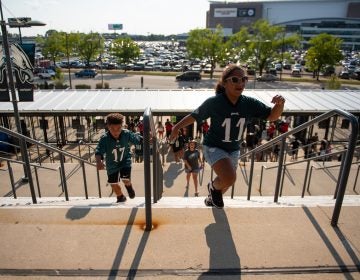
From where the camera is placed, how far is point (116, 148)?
4500 millimetres

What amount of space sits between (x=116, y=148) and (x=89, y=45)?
46990 millimetres

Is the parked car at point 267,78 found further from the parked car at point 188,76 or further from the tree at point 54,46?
the tree at point 54,46

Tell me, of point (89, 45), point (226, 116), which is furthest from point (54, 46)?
point (226, 116)

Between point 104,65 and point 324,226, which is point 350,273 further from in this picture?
point 104,65

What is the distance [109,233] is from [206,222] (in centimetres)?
95

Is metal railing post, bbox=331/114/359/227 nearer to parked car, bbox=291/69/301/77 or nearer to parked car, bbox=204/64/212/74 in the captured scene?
parked car, bbox=204/64/212/74

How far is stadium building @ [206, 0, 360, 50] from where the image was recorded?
93500 mm

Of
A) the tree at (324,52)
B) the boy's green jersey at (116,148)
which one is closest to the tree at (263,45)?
the tree at (324,52)

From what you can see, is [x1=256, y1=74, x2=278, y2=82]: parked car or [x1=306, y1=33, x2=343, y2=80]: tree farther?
[x1=256, y1=74, x2=278, y2=82]: parked car

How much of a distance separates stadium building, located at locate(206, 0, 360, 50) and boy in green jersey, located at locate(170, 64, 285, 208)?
101m

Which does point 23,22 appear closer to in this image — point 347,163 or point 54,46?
point 347,163

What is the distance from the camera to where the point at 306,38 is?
97.2m

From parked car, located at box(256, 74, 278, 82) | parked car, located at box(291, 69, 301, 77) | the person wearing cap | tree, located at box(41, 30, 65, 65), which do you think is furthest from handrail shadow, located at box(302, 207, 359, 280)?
tree, located at box(41, 30, 65, 65)

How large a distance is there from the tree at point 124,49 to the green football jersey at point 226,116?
4518 centimetres
